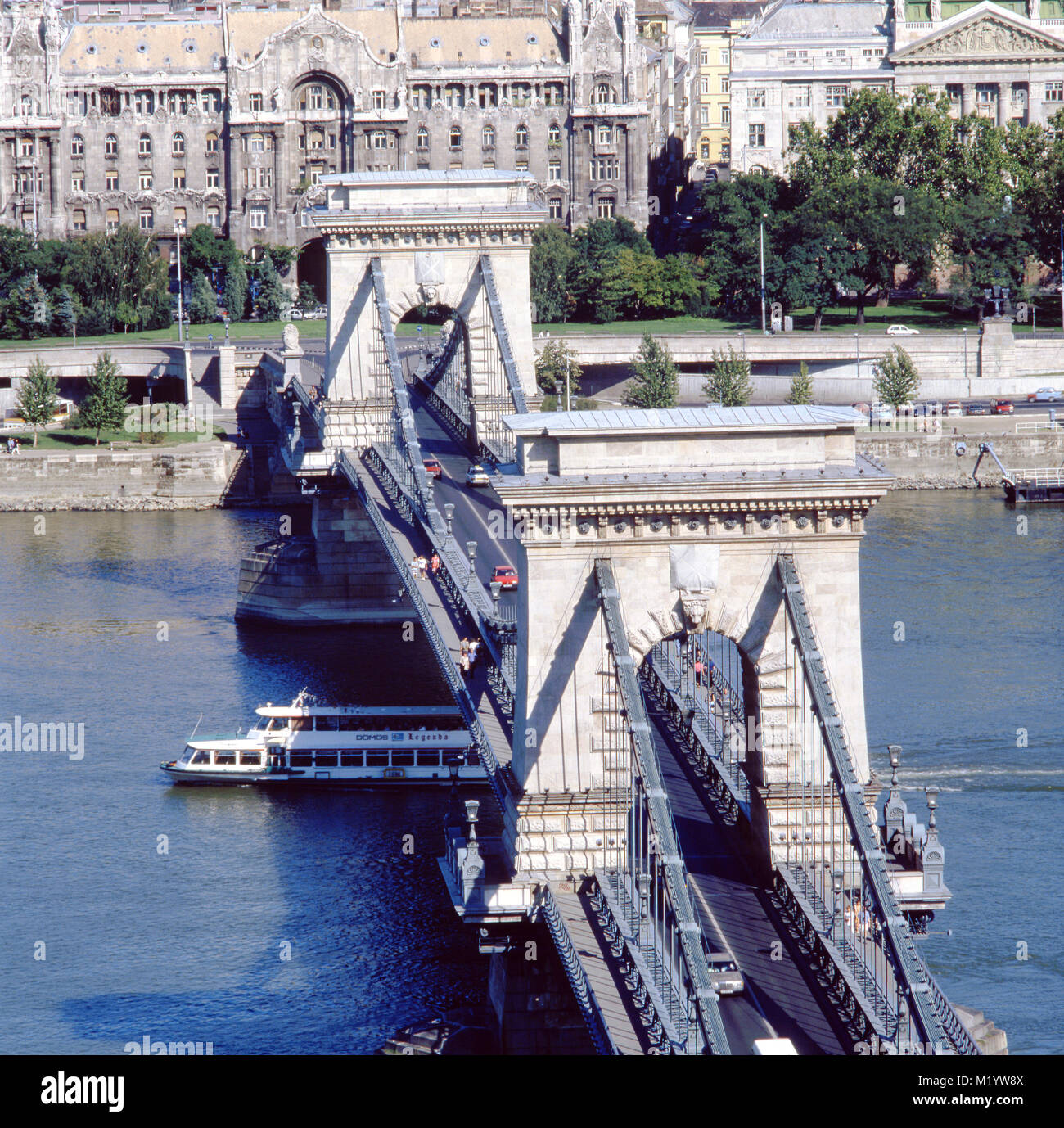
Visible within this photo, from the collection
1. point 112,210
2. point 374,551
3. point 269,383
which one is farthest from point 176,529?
point 112,210

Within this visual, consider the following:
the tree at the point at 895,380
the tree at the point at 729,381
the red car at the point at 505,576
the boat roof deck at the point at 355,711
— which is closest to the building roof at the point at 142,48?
the tree at the point at 729,381

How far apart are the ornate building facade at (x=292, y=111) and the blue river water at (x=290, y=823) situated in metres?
58.5

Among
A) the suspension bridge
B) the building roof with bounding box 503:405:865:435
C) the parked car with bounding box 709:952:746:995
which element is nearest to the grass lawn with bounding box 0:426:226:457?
the suspension bridge

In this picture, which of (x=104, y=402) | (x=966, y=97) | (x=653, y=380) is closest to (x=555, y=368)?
(x=653, y=380)

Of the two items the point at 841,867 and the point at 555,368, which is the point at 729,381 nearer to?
the point at 555,368

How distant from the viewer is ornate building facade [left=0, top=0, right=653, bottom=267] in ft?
421

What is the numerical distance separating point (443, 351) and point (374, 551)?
23.2 feet

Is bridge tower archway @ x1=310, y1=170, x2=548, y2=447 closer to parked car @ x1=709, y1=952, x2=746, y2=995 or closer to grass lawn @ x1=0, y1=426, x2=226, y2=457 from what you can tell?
grass lawn @ x1=0, y1=426, x2=226, y2=457

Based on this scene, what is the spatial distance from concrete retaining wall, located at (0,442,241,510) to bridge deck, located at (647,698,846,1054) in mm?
61275

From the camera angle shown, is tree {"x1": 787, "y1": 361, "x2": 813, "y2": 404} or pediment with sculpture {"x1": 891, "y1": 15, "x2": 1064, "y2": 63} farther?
pediment with sculpture {"x1": 891, "y1": 15, "x2": 1064, "y2": 63}

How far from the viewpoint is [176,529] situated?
85.6 meters

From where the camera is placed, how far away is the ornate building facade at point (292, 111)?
5054 inches

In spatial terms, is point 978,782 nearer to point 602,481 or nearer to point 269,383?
point 602,481

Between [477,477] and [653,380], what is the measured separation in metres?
39.2
